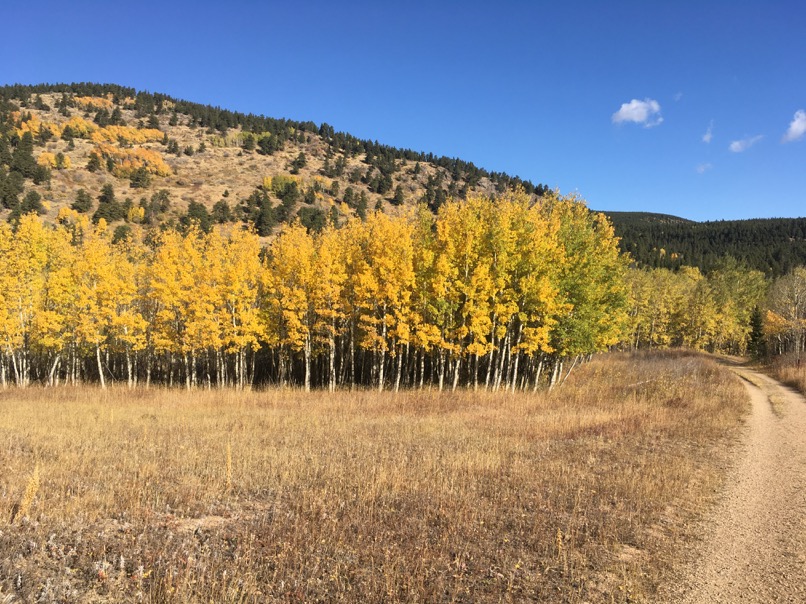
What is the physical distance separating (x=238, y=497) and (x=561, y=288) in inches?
831

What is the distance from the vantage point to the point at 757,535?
7910 millimetres

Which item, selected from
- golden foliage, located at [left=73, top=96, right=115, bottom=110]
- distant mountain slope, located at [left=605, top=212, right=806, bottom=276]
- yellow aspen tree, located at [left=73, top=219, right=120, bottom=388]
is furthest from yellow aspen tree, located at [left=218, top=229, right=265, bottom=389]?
golden foliage, located at [left=73, top=96, right=115, bottom=110]

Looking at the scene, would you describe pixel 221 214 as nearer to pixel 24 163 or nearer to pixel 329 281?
pixel 24 163

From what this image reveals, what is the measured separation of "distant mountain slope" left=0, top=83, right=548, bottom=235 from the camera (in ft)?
306

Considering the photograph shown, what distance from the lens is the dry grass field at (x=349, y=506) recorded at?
235 inches

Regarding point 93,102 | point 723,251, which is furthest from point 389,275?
point 93,102

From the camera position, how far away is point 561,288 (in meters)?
25.3

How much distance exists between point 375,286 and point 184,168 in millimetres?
131222

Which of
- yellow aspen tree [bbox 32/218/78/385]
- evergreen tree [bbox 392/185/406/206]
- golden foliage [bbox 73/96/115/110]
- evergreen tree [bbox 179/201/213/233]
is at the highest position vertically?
golden foliage [bbox 73/96/115/110]

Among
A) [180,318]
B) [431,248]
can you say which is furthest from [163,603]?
[180,318]

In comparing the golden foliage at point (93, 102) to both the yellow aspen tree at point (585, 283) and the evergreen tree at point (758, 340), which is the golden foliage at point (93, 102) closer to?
the yellow aspen tree at point (585, 283)

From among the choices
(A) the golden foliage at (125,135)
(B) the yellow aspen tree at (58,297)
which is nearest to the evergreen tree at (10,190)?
(A) the golden foliage at (125,135)

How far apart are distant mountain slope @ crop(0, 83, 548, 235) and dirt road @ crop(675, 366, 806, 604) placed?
50.6m

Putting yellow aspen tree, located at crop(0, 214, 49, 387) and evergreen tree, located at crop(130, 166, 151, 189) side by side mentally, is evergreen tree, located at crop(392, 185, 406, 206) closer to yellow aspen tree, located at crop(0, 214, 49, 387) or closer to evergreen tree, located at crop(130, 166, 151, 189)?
evergreen tree, located at crop(130, 166, 151, 189)
